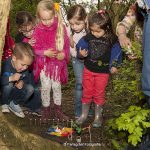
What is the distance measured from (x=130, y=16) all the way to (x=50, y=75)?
1.33 meters

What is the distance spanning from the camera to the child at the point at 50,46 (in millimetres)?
6039

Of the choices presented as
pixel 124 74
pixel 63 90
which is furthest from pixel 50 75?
pixel 63 90

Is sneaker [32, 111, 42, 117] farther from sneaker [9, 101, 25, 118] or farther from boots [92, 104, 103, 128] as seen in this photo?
boots [92, 104, 103, 128]

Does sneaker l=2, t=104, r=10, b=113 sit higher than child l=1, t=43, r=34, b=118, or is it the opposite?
child l=1, t=43, r=34, b=118

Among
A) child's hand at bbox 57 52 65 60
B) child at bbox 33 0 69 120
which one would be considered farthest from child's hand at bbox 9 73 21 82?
child's hand at bbox 57 52 65 60

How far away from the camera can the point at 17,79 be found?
6.14 meters

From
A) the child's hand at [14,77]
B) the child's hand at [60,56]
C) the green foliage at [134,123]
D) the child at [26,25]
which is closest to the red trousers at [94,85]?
the child's hand at [60,56]

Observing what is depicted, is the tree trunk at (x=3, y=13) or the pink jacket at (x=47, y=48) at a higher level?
the tree trunk at (x=3, y=13)

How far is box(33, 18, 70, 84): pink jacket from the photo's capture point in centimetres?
606

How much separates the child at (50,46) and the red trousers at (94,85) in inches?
14.0

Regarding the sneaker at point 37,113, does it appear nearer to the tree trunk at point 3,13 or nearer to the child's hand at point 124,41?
the child's hand at point 124,41

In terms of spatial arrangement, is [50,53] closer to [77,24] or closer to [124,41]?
[77,24]

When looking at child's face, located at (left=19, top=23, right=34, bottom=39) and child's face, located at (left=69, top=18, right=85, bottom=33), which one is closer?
child's face, located at (left=69, top=18, right=85, bottom=33)

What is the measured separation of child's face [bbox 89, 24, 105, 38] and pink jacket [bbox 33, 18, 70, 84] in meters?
0.37
